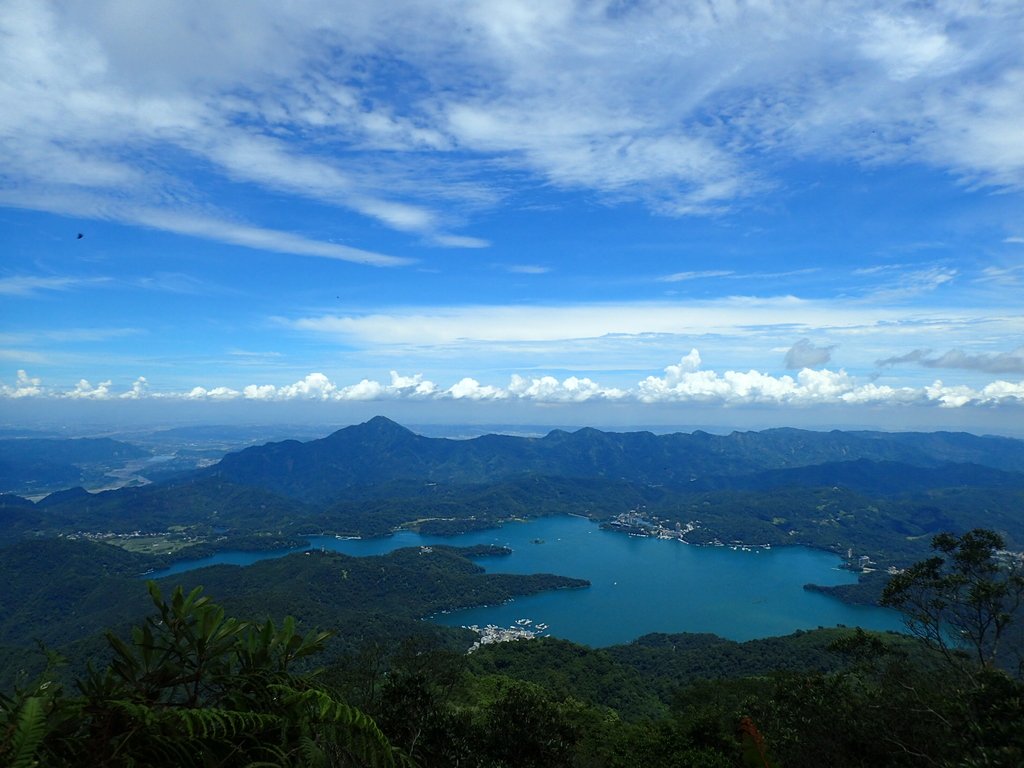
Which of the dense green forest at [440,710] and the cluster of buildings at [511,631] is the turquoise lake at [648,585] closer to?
the cluster of buildings at [511,631]

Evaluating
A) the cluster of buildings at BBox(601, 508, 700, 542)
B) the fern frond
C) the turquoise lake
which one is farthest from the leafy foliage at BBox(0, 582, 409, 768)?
the cluster of buildings at BBox(601, 508, 700, 542)

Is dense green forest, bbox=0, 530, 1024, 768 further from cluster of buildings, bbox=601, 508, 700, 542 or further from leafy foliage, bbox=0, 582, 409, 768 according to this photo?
cluster of buildings, bbox=601, 508, 700, 542

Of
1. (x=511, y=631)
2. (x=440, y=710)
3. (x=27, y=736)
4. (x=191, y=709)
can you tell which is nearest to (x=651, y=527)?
(x=511, y=631)

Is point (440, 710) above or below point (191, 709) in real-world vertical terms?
below

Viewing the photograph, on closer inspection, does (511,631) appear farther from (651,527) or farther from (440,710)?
(651,527)

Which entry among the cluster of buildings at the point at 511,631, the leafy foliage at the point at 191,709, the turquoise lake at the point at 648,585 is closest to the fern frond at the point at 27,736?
the leafy foliage at the point at 191,709

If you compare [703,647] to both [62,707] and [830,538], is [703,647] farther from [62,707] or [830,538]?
[830,538]

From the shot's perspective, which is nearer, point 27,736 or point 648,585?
point 27,736

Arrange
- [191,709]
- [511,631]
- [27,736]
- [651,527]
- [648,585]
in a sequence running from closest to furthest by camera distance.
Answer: [27,736], [191,709], [511,631], [648,585], [651,527]
